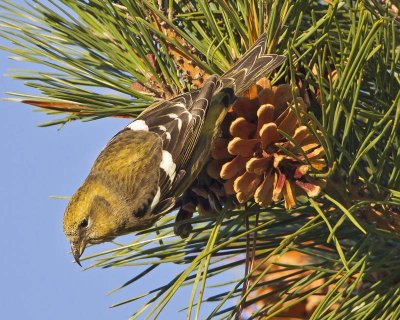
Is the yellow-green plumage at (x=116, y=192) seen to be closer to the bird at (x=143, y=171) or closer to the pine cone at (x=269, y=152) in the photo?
the bird at (x=143, y=171)

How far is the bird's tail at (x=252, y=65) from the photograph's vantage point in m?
1.68

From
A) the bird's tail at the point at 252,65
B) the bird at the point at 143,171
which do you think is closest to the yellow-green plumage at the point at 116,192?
the bird at the point at 143,171

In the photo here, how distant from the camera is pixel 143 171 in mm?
2643

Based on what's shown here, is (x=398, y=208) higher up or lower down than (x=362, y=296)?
higher up

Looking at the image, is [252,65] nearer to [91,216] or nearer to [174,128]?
[174,128]

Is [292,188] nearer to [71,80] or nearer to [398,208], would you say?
[398,208]

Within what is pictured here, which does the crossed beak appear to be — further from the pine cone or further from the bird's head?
the pine cone

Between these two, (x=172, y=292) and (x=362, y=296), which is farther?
(x=362, y=296)

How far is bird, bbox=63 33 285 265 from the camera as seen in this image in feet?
7.20

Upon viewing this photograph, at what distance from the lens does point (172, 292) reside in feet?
5.06

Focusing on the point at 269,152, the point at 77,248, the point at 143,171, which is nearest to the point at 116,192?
the point at 143,171

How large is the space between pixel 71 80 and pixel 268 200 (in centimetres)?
72

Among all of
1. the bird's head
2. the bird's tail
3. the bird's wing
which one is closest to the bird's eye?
the bird's head

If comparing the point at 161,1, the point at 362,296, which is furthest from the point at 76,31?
the point at 362,296
